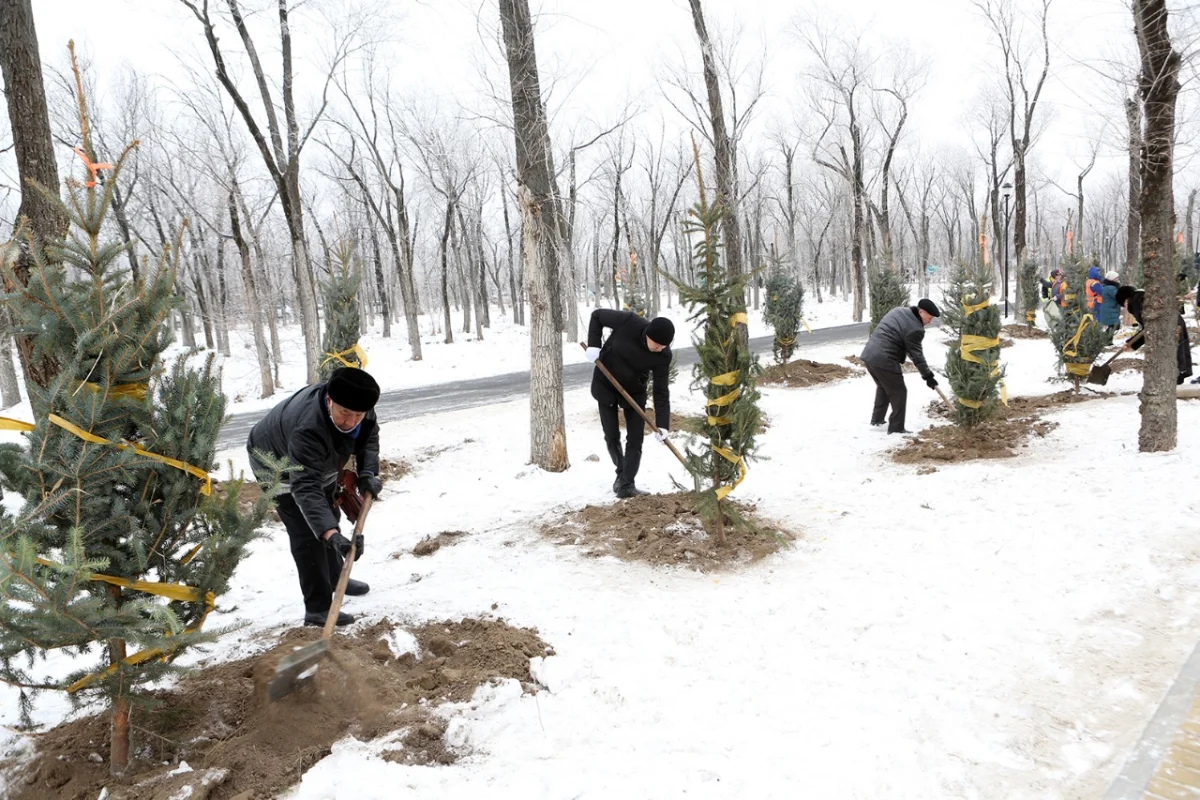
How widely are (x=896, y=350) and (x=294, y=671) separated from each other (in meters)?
7.42

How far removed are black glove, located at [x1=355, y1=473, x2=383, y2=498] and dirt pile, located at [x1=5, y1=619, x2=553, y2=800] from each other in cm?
85

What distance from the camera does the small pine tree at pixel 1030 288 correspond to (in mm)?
18781

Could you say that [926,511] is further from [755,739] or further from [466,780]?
[466,780]

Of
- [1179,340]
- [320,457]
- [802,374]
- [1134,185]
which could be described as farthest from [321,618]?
[1134,185]

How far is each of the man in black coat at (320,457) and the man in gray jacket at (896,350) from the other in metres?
6.26

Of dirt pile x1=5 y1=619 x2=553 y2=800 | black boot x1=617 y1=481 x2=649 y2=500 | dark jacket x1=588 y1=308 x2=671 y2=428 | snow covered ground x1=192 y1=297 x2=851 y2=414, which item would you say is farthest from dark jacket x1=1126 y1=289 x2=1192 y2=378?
snow covered ground x1=192 y1=297 x2=851 y2=414

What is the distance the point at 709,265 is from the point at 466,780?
338cm

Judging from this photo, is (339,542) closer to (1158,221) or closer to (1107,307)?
(1158,221)

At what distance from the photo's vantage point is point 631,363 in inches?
242

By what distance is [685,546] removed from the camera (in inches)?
195

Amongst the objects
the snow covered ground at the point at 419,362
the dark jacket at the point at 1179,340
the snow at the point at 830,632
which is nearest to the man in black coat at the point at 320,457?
the snow at the point at 830,632

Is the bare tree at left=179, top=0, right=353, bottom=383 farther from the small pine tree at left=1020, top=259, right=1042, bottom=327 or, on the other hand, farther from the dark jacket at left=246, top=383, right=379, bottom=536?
the small pine tree at left=1020, top=259, right=1042, bottom=327

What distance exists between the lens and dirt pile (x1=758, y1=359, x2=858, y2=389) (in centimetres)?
1257

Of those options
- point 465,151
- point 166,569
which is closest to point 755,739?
point 166,569
